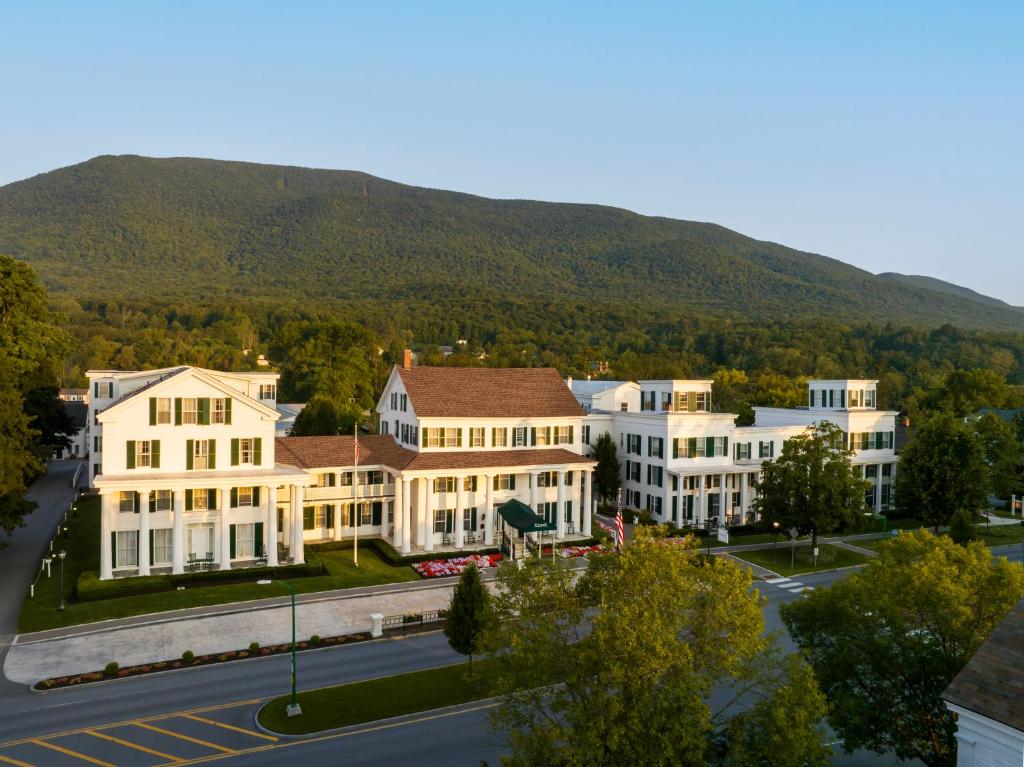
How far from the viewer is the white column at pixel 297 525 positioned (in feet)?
154

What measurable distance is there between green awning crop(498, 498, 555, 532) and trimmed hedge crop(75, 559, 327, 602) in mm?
11751

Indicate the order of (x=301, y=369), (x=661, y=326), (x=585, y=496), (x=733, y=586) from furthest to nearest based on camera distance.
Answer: (x=661, y=326) < (x=301, y=369) < (x=585, y=496) < (x=733, y=586)

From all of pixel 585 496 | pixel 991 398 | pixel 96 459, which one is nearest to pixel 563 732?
pixel 585 496

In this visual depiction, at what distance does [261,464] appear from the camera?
47.4m

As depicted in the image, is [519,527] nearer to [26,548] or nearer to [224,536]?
[224,536]

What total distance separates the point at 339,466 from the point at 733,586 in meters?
36.4

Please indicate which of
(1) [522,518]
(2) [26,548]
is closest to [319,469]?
(1) [522,518]

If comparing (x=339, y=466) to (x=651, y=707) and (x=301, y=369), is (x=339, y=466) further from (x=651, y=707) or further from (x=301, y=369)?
(x=301, y=369)

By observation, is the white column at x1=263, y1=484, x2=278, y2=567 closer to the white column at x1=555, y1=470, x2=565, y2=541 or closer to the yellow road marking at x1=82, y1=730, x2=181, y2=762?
the white column at x1=555, y1=470, x2=565, y2=541

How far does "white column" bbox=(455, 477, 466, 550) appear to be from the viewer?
2035 inches

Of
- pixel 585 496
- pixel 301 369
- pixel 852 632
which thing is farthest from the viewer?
pixel 301 369

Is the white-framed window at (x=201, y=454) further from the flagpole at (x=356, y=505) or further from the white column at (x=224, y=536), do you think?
the flagpole at (x=356, y=505)

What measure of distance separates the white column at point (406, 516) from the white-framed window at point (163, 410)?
15.1 metres

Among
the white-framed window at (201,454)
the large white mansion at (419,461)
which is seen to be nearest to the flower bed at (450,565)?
the large white mansion at (419,461)
